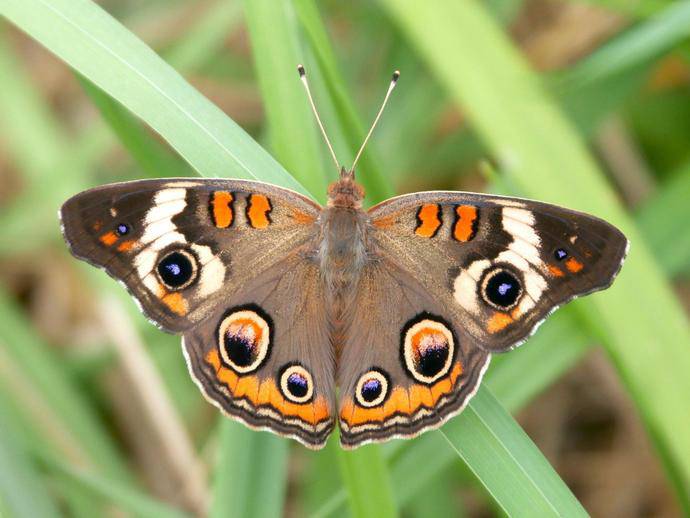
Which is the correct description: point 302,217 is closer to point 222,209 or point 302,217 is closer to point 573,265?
point 222,209

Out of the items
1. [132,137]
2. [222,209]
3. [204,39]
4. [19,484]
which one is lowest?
[19,484]

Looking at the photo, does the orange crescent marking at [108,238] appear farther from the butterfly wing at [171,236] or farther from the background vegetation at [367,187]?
the background vegetation at [367,187]

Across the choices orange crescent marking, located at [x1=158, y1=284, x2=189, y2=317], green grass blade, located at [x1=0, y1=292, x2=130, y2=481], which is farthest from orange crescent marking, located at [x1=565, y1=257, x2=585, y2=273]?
green grass blade, located at [x1=0, y1=292, x2=130, y2=481]

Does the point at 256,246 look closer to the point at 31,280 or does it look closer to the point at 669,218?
the point at 669,218

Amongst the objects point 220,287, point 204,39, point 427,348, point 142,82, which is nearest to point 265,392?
point 220,287

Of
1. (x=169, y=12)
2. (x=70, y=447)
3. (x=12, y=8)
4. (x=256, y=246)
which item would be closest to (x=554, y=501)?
(x=256, y=246)

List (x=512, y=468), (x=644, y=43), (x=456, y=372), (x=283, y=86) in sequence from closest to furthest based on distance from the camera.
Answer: (x=512, y=468) < (x=456, y=372) < (x=283, y=86) < (x=644, y=43)

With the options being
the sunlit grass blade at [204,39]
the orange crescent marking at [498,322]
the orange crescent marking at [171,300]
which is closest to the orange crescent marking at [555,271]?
the orange crescent marking at [498,322]
